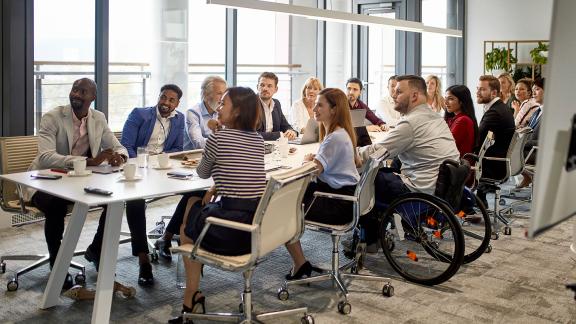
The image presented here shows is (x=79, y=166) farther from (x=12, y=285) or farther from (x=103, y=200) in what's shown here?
(x=12, y=285)

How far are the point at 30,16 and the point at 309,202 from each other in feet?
9.93

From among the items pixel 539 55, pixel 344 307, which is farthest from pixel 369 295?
pixel 539 55

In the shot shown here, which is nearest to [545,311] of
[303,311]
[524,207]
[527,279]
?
[527,279]

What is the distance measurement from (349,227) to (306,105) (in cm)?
309

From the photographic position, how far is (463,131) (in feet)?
17.7

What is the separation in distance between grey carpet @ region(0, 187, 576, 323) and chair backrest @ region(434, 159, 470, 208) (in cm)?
54

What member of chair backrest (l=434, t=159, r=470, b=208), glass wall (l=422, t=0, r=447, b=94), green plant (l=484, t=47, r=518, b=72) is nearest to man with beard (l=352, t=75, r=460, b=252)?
chair backrest (l=434, t=159, r=470, b=208)

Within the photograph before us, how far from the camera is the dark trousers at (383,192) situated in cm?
449

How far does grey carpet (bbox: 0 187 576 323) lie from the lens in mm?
3682

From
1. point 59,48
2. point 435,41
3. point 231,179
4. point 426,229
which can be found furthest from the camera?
point 435,41

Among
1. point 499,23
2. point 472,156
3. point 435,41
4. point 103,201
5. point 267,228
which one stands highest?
point 499,23

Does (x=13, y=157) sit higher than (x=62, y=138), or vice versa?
(x=62, y=138)

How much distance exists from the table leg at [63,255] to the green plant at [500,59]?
25.0 feet

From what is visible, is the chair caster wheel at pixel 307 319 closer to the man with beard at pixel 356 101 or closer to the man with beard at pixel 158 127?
the man with beard at pixel 158 127
